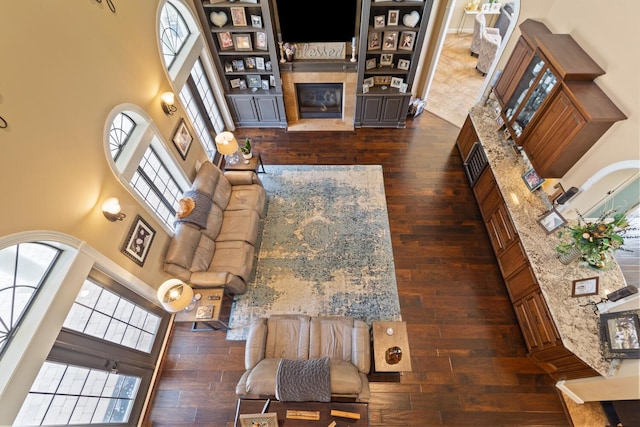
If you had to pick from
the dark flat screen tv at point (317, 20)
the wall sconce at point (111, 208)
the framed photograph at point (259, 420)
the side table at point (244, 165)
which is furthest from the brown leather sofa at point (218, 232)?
the dark flat screen tv at point (317, 20)

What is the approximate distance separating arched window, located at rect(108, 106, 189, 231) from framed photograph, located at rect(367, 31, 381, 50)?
4.21m

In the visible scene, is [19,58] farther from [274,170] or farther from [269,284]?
[274,170]

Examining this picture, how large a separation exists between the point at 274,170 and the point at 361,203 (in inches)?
77.2

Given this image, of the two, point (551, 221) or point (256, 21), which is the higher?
point (256, 21)

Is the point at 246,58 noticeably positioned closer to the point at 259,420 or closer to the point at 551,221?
the point at 551,221

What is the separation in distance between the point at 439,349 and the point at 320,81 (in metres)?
5.37

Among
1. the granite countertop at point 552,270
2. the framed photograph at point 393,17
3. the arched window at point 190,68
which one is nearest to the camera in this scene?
the granite countertop at point 552,270

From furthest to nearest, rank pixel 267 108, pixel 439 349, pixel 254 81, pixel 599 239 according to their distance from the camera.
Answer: pixel 267 108 → pixel 254 81 → pixel 439 349 → pixel 599 239

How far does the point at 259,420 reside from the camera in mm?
2873

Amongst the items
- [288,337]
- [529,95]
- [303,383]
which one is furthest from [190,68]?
[529,95]

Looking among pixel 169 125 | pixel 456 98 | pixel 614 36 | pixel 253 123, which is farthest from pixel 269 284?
pixel 456 98

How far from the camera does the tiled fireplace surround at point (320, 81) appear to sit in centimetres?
603

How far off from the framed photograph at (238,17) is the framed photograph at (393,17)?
260cm

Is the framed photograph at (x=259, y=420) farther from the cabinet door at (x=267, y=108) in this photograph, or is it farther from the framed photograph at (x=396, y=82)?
the framed photograph at (x=396, y=82)
